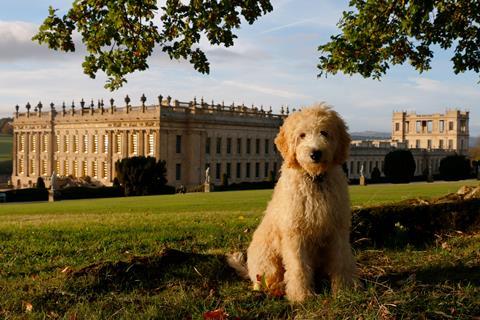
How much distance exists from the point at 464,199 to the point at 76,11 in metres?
4.71

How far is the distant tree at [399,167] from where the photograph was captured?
204ft

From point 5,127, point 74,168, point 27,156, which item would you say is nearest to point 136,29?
point 74,168

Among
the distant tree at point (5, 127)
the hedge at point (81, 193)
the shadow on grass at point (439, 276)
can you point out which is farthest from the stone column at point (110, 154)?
the distant tree at point (5, 127)

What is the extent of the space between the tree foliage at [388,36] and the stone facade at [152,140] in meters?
49.1

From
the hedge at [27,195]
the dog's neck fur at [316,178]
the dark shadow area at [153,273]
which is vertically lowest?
the hedge at [27,195]

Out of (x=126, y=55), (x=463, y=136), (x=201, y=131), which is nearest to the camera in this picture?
(x=126, y=55)

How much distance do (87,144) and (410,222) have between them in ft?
219

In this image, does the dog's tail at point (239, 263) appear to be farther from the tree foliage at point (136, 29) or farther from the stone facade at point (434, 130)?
the stone facade at point (434, 130)

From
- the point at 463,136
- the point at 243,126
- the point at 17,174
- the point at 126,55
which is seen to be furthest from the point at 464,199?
the point at 463,136

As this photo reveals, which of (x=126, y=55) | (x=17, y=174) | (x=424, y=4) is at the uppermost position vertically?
(x=424, y=4)

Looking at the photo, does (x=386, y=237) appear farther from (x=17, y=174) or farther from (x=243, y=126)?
(x=17, y=174)

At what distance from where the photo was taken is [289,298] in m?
3.89

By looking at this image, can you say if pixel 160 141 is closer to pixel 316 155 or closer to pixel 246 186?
pixel 246 186

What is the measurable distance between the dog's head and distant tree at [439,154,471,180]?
6998cm
